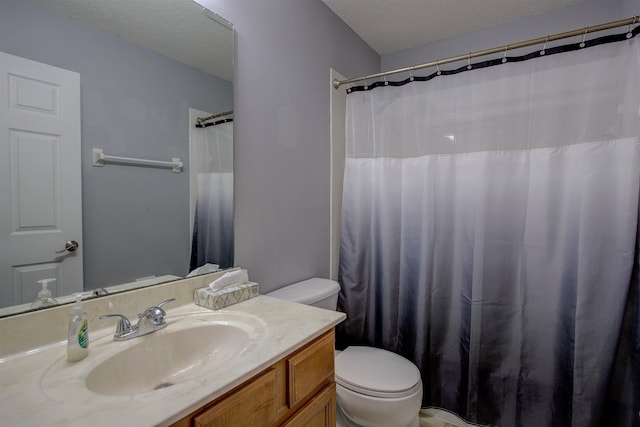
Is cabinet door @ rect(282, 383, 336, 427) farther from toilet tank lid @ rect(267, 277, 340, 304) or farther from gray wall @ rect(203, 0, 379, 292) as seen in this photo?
gray wall @ rect(203, 0, 379, 292)

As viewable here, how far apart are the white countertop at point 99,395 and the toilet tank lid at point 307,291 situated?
0.46 meters

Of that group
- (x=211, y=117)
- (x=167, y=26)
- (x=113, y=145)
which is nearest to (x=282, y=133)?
(x=211, y=117)

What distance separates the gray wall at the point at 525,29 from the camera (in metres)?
1.80

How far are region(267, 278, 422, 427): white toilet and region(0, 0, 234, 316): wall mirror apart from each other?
0.51m

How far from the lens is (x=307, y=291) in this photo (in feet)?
5.13

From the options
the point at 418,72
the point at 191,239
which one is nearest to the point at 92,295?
the point at 191,239

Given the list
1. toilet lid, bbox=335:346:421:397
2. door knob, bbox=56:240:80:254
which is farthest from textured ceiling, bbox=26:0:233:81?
toilet lid, bbox=335:346:421:397

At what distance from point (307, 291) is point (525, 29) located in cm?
218

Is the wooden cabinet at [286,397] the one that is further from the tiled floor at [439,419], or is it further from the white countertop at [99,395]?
the tiled floor at [439,419]

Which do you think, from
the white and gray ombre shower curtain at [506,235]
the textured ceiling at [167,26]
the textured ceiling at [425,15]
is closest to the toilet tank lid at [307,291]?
the white and gray ombre shower curtain at [506,235]

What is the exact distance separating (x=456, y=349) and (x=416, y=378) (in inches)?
19.4

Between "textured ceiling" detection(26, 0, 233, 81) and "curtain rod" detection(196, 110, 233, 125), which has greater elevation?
"textured ceiling" detection(26, 0, 233, 81)

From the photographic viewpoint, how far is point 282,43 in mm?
1562

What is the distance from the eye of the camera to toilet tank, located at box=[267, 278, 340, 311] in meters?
1.48
